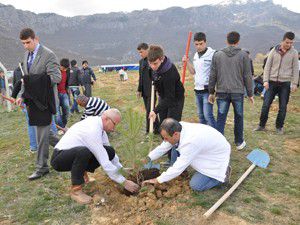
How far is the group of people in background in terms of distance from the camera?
3.36 meters

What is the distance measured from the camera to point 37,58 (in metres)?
4.11

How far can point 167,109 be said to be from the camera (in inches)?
183

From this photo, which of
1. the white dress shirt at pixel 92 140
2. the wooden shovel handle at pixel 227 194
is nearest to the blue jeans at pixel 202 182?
the wooden shovel handle at pixel 227 194

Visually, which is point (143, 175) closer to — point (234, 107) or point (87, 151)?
point (87, 151)

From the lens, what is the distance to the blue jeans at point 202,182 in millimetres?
3602

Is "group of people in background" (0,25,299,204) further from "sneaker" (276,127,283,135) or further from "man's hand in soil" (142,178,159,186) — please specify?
"sneaker" (276,127,283,135)

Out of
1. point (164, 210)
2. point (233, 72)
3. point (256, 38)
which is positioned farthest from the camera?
point (256, 38)

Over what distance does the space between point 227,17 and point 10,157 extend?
579ft

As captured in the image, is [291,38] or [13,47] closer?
[291,38]

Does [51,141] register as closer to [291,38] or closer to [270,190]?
[270,190]

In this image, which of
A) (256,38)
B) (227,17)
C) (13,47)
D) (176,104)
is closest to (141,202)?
(176,104)

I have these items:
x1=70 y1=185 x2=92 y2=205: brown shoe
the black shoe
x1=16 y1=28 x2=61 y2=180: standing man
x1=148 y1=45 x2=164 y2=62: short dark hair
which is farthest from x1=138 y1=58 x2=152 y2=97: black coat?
x1=70 y1=185 x2=92 y2=205: brown shoe

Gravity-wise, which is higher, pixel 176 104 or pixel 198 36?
pixel 198 36

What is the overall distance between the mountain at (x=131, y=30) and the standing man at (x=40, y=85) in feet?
230
